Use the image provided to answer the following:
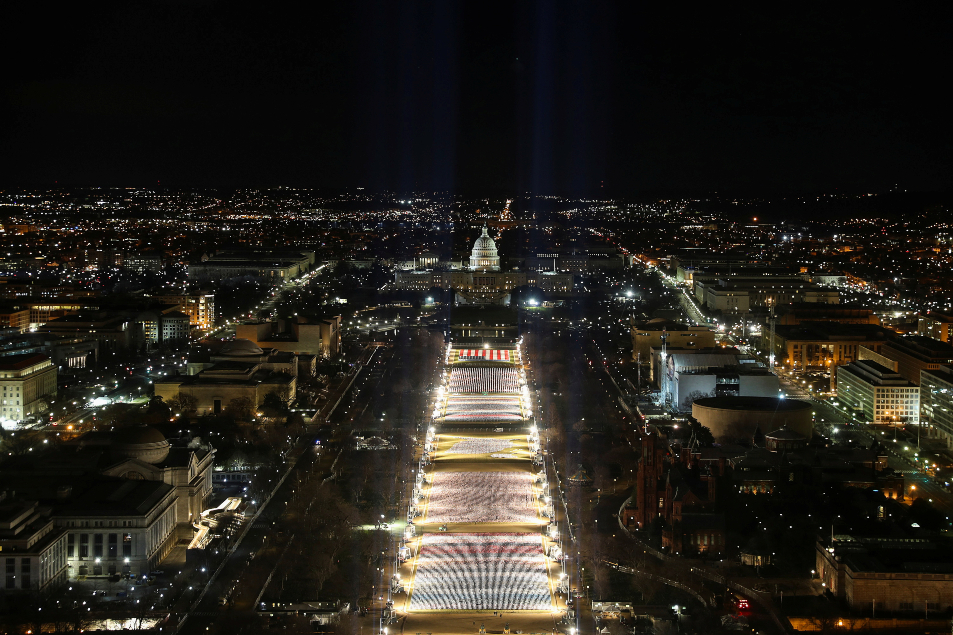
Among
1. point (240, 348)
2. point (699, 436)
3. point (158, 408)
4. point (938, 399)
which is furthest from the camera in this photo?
point (240, 348)

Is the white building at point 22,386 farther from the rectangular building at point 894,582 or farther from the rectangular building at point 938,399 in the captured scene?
the rectangular building at point 938,399

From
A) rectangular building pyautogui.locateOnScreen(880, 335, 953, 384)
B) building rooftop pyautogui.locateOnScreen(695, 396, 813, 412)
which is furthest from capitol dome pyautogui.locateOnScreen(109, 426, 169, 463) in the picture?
rectangular building pyautogui.locateOnScreen(880, 335, 953, 384)

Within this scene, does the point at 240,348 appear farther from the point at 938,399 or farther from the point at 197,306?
the point at 938,399

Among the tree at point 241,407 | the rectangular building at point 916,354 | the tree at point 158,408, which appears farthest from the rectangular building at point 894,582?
the tree at point 158,408

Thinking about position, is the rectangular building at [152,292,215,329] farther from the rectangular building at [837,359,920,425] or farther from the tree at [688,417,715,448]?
the rectangular building at [837,359,920,425]

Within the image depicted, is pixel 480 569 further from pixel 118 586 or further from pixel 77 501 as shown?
pixel 77 501

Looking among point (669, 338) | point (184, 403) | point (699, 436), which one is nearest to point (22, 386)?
point (184, 403)
